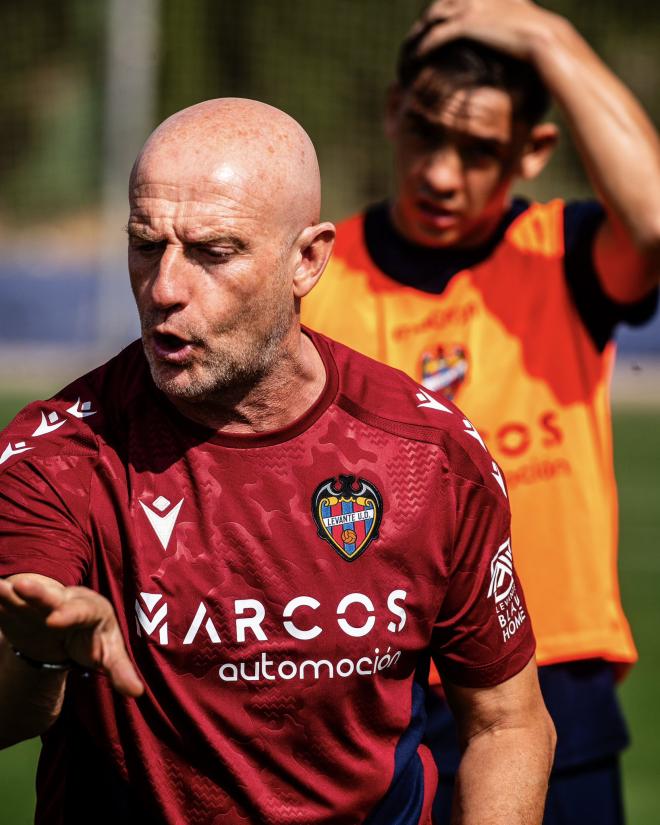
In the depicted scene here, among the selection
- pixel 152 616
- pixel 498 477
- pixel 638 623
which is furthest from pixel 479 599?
pixel 638 623

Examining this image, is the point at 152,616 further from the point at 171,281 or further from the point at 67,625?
the point at 171,281

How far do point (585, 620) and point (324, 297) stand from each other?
1.21 metres

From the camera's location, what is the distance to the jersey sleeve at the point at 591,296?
394cm

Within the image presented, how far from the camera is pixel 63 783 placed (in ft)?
8.75

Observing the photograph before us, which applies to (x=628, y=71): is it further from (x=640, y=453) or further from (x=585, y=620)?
(x=585, y=620)

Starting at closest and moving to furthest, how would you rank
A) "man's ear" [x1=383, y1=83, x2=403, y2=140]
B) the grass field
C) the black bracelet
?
the black bracelet → "man's ear" [x1=383, y1=83, x2=403, y2=140] → the grass field

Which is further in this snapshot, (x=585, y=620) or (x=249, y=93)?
(x=249, y=93)

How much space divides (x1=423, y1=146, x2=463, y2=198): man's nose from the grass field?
9.97 ft

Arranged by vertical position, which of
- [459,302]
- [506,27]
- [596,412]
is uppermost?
[506,27]

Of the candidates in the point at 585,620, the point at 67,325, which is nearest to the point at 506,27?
the point at 585,620

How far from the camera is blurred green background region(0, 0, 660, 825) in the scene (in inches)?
693

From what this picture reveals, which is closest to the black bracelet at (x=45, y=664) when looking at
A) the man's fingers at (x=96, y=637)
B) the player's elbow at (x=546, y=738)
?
the man's fingers at (x=96, y=637)

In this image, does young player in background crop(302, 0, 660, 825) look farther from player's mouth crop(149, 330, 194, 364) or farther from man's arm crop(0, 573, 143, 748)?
man's arm crop(0, 573, 143, 748)

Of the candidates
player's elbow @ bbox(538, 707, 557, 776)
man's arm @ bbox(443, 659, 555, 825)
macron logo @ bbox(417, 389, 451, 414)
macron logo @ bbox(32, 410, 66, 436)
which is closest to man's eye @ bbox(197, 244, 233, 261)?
macron logo @ bbox(32, 410, 66, 436)
